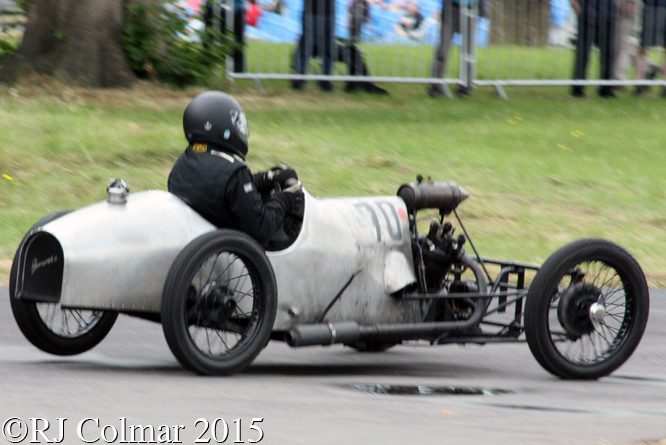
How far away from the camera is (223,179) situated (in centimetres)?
541

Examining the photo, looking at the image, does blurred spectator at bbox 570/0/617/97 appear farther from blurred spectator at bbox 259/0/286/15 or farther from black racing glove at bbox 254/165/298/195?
black racing glove at bbox 254/165/298/195

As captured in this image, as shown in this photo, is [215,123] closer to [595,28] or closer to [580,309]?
[580,309]

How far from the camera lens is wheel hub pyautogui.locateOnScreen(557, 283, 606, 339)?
5746mm

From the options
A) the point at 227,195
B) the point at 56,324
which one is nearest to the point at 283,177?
the point at 227,195

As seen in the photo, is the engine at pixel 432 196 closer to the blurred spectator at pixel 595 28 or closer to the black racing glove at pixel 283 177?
the black racing glove at pixel 283 177

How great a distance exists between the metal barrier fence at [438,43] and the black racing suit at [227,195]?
10.4m

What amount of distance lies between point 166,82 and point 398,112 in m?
3.15

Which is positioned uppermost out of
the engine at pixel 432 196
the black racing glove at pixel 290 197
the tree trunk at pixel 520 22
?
the black racing glove at pixel 290 197

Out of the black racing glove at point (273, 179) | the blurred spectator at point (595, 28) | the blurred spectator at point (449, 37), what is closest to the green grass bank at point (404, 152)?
the blurred spectator at point (449, 37)

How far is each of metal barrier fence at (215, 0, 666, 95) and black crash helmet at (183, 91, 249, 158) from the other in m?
10.3

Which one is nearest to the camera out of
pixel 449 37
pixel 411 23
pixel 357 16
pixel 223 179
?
pixel 223 179

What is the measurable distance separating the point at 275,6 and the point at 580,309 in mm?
10939

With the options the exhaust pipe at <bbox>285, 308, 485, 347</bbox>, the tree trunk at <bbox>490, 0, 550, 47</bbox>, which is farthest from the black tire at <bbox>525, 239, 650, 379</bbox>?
the tree trunk at <bbox>490, 0, 550, 47</bbox>

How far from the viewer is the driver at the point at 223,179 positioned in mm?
5414
